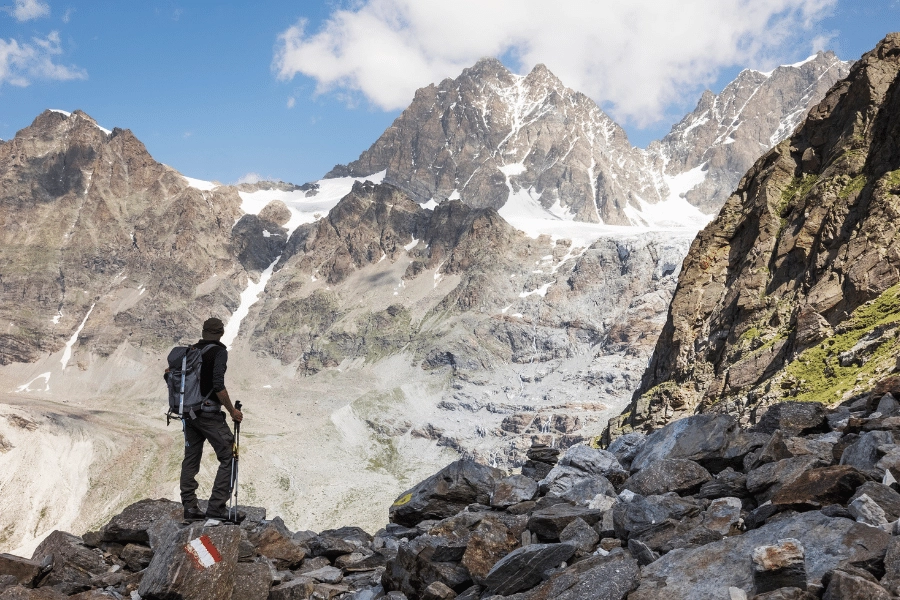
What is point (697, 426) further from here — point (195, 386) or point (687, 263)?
point (687, 263)

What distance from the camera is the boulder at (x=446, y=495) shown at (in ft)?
58.4

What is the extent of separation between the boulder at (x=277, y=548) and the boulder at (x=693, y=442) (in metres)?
8.93

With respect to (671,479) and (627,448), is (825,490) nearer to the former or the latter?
(671,479)

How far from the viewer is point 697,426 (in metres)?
17.5

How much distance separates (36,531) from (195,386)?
217468 mm

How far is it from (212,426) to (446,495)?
7.54m

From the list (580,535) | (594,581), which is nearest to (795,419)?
(580,535)

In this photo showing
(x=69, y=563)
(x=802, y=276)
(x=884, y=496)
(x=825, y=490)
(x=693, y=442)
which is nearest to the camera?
(x=884, y=496)

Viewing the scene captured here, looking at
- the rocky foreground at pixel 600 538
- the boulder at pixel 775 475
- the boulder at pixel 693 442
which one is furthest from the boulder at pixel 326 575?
the boulder at pixel 775 475

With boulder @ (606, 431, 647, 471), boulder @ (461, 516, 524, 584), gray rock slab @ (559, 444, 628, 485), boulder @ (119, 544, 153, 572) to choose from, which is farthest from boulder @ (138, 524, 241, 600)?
boulder @ (606, 431, 647, 471)

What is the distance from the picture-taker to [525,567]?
10391 millimetres

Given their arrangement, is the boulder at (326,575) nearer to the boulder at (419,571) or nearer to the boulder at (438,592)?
the boulder at (419,571)

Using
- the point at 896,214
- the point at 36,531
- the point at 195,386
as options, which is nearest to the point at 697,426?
the point at 195,386

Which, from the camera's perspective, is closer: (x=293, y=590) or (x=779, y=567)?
(x=779, y=567)
